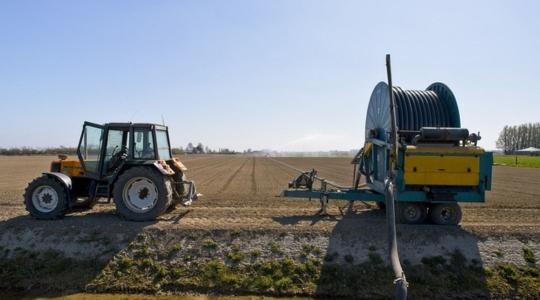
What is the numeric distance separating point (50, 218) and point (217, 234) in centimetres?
453

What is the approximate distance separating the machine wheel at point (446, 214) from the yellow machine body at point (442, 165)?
81cm

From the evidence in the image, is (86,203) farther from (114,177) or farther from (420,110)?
(420,110)

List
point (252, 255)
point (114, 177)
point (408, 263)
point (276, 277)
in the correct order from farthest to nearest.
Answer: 1. point (114, 177)
2. point (252, 255)
3. point (408, 263)
4. point (276, 277)

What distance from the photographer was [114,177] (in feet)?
35.0

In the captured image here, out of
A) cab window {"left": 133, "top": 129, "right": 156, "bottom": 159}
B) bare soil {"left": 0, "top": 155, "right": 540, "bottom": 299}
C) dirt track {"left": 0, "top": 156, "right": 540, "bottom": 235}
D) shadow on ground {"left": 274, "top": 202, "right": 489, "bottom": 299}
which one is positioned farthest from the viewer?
cab window {"left": 133, "top": 129, "right": 156, "bottom": 159}

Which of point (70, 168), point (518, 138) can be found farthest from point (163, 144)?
point (518, 138)

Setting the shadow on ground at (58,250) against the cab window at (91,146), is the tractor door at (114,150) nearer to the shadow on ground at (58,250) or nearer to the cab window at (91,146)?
the cab window at (91,146)

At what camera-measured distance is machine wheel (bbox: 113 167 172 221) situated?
33.9 feet

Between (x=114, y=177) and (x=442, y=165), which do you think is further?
(x=114, y=177)

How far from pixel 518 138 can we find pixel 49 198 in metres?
154

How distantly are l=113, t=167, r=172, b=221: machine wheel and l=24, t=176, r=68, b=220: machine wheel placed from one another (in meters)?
1.42

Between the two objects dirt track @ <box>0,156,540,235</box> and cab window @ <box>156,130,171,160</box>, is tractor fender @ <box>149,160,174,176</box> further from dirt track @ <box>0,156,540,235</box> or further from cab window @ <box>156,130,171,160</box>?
dirt track @ <box>0,156,540,235</box>

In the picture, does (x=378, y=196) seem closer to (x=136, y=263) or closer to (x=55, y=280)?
(x=136, y=263)

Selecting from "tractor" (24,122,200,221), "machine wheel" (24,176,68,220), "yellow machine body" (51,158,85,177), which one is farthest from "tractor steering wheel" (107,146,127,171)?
"machine wheel" (24,176,68,220)
